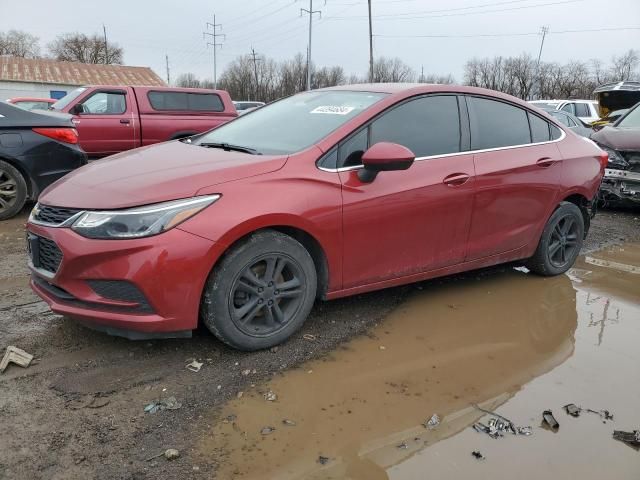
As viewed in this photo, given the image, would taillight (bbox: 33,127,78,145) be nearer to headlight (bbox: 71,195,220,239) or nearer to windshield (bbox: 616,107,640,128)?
headlight (bbox: 71,195,220,239)

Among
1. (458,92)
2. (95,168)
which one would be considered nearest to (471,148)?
(458,92)

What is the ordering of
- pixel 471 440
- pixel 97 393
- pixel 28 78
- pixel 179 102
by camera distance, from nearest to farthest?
pixel 471 440 → pixel 97 393 → pixel 179 102 → pixel 28 78

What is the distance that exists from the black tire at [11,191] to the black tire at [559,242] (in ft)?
18.3

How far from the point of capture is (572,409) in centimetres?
281

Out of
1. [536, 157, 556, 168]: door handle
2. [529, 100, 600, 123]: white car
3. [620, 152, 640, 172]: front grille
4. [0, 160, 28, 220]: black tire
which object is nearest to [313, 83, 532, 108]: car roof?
[536, 157, 556, 168]: door handle

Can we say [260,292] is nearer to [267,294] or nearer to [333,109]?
[267,294]

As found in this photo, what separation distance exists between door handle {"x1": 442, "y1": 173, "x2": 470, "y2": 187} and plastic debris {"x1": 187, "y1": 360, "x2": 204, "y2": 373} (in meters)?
2.04

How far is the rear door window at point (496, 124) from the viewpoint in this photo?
412cm

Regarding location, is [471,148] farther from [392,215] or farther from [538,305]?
[538,305]

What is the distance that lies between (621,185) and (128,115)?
8442mm

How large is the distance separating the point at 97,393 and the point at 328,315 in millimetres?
1664

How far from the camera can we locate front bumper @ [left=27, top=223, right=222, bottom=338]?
109 inches

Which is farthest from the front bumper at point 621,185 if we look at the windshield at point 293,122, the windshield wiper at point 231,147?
the windshield wiper at point 231,147

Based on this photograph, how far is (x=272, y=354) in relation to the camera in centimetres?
324
